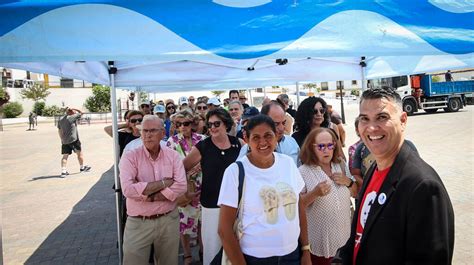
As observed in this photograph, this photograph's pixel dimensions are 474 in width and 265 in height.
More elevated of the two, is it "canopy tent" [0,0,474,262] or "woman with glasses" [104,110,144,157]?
"canopy tent" [0,0,474,262]

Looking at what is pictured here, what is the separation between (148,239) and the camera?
3145mm

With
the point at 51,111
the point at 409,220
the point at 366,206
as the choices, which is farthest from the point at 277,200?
the point at 51,111

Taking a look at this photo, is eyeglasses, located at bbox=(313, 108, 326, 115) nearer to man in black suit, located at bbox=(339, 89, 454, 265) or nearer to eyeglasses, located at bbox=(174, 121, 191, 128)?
eyeglasses, located at bbox=(174, 121, 191, 128)

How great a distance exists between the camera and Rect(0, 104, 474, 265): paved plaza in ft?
16.2

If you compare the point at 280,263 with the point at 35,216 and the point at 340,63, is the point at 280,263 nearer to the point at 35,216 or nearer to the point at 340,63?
the point at 340,63

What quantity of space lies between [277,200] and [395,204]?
36.7 inches

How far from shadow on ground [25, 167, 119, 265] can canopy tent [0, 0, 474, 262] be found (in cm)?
344

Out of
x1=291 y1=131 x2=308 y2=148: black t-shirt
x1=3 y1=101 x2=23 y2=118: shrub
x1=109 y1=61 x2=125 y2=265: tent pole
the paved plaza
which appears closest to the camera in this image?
x1=291 y1=131 x2=308 y2=148: black t-shirt

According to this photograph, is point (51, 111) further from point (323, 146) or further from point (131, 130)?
point (323, 146)

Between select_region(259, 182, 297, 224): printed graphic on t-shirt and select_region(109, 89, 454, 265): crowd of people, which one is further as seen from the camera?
select_region(259, 182, 297, 224): printed graphic on t-shirt

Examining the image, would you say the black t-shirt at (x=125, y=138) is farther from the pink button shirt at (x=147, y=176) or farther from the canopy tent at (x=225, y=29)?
the canopy tent at (x=225, y=29)

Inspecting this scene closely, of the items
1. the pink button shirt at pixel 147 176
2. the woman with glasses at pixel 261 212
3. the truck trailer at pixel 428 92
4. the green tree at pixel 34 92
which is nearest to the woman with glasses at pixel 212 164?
the pink button shirt at pixel 147 176

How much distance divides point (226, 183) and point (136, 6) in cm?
121

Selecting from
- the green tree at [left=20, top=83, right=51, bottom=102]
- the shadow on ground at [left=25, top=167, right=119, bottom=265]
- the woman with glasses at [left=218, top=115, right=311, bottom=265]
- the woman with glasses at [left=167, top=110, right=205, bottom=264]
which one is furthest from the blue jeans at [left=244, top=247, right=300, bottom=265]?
the green tree at [left=20, top=83, right=51, bottom=102]
